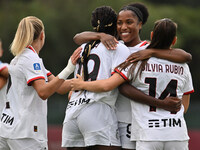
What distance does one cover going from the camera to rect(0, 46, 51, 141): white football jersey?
5133 millimetres

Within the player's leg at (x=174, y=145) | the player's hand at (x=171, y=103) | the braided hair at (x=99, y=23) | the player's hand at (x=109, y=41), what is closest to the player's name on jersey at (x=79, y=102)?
the braided hair at (x=99, y=23)

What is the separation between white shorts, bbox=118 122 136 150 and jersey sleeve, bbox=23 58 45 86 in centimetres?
105

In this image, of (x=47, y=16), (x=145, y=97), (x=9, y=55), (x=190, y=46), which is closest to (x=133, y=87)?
(x=145, y=97)

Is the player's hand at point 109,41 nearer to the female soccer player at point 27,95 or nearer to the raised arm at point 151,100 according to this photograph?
the female soccer player at point 27,95

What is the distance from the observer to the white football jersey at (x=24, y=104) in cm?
513

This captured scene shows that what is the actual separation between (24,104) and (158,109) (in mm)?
1485

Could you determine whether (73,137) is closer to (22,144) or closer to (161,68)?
(22,144)

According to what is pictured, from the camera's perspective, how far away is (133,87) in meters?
4.97

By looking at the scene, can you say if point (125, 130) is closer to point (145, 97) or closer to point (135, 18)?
point (145, 97)

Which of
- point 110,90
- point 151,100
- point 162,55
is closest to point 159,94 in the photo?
point 151,100

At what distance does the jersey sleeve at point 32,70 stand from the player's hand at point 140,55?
1.01 m

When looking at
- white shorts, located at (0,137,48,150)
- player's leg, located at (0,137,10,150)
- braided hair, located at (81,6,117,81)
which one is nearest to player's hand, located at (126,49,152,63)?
braided hair, located at (81,6,117,81)

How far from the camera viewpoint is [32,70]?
515 cm

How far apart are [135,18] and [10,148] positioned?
203 cm
